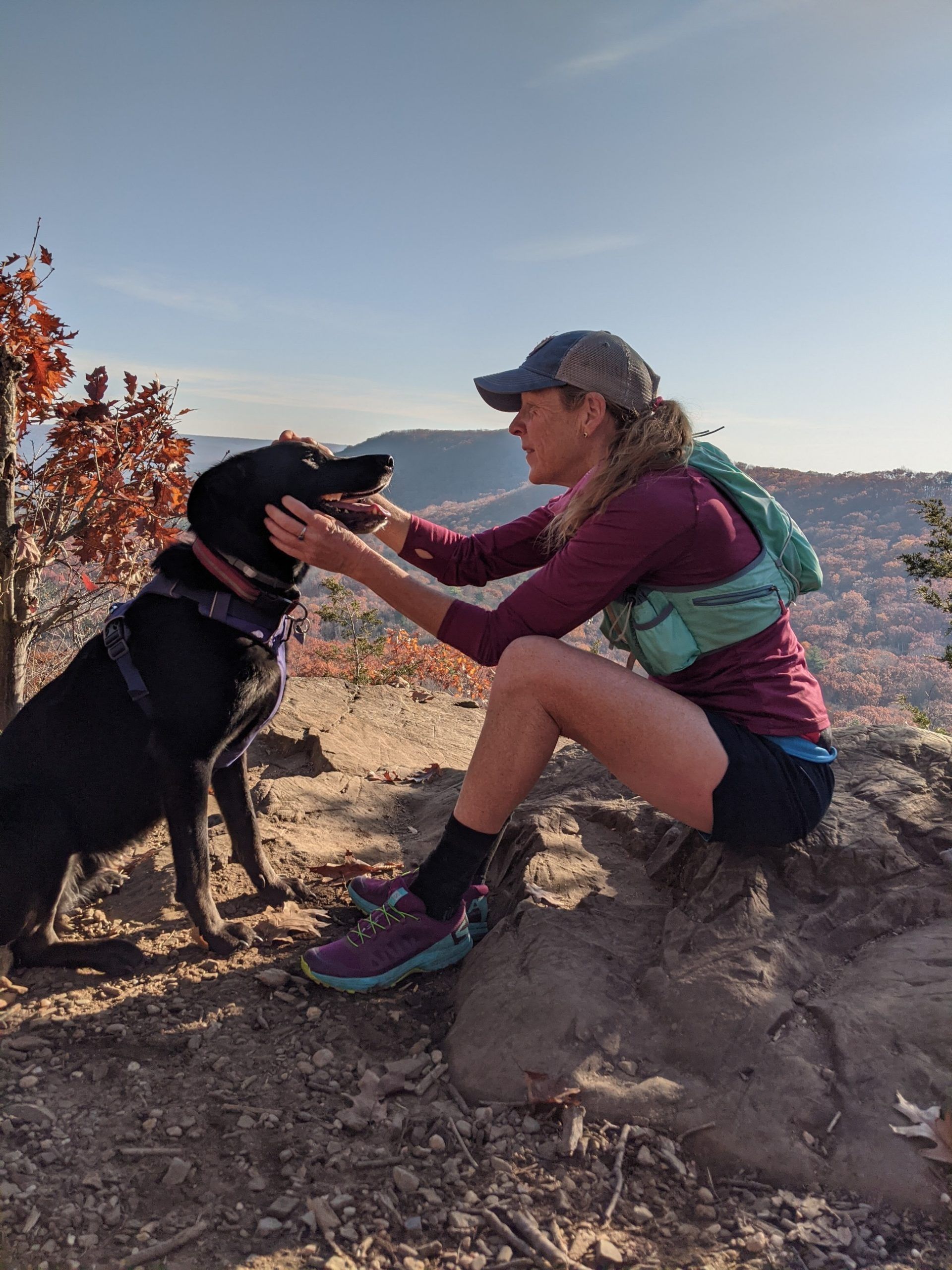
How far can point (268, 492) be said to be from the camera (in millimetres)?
2553

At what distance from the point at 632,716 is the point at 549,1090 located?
94cm

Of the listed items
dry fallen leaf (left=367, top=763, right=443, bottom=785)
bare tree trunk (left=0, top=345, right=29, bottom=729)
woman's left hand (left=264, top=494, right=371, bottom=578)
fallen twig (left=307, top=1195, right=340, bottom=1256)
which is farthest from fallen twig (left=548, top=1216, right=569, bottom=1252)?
bare tree trunk (left=0, top=345, right=29, bottom=729)

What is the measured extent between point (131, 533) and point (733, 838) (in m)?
3.22

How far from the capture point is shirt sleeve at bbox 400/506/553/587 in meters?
3.00

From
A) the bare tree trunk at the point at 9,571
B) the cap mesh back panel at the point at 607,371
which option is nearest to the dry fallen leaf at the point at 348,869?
the cap mesh back panel at the point at 607,371

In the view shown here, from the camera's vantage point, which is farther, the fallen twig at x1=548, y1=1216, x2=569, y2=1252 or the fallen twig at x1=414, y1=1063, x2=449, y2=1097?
the fallen twig at x1=414, y1=1063, x2=449, y2=1097

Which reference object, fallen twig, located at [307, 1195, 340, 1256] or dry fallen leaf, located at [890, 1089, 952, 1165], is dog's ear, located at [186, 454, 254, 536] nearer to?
fallen twig, located at [307, 1195, 340, 1256]

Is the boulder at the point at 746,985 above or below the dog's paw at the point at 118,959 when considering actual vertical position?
above

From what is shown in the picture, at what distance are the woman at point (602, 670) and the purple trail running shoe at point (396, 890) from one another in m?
0.07

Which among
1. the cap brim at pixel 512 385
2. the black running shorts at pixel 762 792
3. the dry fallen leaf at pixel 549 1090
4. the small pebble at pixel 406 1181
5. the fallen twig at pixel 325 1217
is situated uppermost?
the cap brim at pixel 512 385

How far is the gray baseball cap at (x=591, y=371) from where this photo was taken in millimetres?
2375

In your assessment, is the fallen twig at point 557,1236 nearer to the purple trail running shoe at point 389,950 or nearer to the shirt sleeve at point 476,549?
the purple trail running shoe at point 389,950

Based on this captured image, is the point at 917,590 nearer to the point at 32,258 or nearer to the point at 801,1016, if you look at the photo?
the point at 801,1016

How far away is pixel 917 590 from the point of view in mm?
6332
